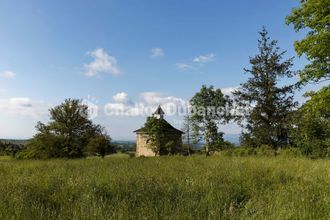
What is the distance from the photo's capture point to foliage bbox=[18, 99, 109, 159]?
40.0 metres

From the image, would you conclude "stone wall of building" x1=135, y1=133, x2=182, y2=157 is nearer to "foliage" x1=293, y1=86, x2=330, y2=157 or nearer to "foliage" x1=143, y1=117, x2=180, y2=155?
"foliage" x1=143, y1=117, x2=180, y2=155

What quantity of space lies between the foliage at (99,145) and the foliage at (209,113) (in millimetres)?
14658

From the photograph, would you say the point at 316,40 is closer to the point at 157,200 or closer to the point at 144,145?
the point at 157,200

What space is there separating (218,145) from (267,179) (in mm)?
36373

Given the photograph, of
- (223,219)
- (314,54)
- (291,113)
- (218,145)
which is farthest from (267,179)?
(218,145)

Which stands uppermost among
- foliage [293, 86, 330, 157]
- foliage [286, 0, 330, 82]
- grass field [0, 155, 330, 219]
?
foliage [286, 0, 330, 82]

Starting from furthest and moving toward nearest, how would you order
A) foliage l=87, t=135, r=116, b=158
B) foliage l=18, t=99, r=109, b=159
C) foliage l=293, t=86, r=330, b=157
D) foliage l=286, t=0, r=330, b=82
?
foliage l=87, t=135, r=116, b=158 < foliage l=18, t=99, r=109, b=159 < foliage l=293, t=86, r=330, b=157 < foliage l=286, t=0, r=330, b=82

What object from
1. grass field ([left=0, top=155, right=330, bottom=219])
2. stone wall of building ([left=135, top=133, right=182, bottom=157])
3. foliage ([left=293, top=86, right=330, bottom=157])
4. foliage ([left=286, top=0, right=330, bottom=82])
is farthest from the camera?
stone wall of building ([left=135, top=133, right=182, bottom=157])

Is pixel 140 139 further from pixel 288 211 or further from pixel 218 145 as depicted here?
pixel 288 211

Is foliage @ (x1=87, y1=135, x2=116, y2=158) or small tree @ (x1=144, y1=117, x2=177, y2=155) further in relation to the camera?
foliage @ (x1=87, y1=135, x2=116, y2=158)

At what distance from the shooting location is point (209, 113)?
147ft

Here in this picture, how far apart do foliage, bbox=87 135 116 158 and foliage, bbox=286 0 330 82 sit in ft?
113

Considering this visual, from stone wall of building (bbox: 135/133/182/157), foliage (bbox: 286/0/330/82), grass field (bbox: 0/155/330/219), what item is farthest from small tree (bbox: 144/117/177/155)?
grass field (bbox: 0/155/330/219)

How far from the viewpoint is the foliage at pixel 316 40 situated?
17.6m
